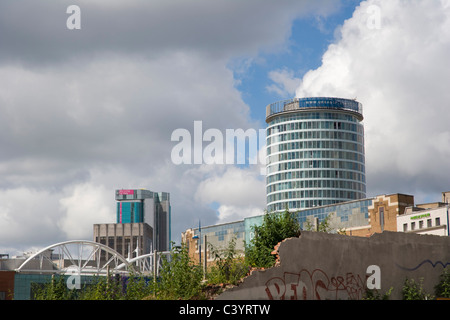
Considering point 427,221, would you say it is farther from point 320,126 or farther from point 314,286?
point 320,126

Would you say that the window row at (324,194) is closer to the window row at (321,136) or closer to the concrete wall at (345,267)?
the window row at (321,136)

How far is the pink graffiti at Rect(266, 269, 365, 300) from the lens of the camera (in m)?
23.8

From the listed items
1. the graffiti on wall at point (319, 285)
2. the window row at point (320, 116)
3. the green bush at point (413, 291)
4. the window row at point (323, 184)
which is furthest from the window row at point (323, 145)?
the graffiti on wall at point (319, 285)

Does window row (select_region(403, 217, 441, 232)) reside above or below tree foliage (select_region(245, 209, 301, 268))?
above

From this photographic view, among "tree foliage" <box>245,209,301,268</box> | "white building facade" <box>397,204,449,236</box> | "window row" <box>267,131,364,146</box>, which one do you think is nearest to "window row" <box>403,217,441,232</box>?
"white building facade" <box>397,204,449,236</box>

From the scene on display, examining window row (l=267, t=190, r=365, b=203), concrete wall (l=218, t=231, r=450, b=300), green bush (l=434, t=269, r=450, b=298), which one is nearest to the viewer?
concrete wall (l=218, t=231, r=450, b=300)

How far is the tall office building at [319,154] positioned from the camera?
192 m

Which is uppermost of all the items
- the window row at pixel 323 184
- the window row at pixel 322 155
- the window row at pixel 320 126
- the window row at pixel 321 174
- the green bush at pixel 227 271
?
the window row at pixel 320 126

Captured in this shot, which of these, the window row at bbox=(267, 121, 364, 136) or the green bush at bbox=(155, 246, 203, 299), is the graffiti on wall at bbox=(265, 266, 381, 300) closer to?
the green bush at bbox=(155, 246, 203, 299)

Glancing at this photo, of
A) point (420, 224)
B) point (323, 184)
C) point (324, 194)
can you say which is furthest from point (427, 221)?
point (323, 184)

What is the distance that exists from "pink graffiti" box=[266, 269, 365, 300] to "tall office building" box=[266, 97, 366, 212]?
165 metres

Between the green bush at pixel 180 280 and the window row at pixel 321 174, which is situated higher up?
the window row at pixel 321 174

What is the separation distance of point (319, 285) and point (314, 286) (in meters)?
0.30
